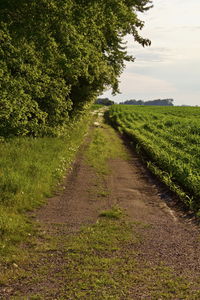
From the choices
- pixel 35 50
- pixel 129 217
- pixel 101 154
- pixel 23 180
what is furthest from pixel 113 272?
pixel 101 154

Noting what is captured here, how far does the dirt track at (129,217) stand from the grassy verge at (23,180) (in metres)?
0.39

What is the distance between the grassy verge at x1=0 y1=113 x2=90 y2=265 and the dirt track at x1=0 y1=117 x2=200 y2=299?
0.39 meters

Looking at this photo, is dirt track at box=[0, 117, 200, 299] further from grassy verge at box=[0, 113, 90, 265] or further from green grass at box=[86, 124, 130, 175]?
green grass at box=[86, 124, 130, 175]

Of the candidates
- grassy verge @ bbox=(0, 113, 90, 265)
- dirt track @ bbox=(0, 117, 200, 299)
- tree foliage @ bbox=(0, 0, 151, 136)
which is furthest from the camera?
tree foliage @ bbox=(0, 0, 151, 136)

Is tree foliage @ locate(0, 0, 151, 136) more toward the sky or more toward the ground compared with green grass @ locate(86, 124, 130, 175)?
more toward the sky

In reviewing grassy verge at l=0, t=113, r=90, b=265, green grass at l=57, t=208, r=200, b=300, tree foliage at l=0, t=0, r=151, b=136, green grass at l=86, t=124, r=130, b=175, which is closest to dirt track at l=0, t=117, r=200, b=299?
green grass at l=57, t=208, r=200, b=300

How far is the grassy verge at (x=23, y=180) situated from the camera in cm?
617

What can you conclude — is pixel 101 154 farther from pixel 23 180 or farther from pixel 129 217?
pixel 129 217

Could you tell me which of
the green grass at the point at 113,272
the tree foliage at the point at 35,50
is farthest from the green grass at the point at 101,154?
the green grass at the point at 113,272

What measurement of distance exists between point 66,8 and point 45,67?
1700 millimetres

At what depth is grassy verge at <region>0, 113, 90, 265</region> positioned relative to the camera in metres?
6.17

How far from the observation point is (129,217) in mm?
7699

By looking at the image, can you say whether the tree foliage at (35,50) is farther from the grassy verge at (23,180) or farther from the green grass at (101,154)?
the green grass at (101,154)

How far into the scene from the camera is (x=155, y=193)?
10156mm
